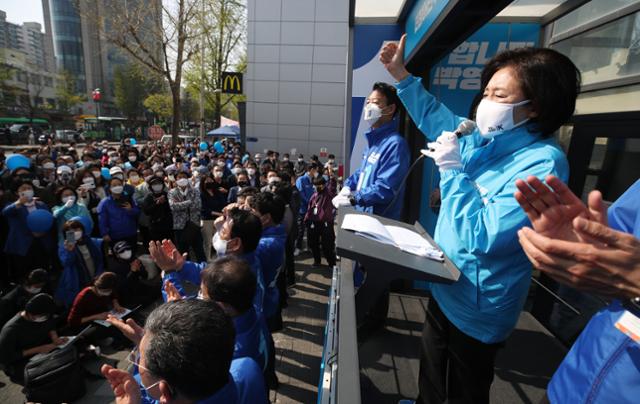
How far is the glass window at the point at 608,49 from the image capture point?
2.64m

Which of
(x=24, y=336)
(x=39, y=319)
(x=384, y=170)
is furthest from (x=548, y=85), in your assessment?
(x=24, y=336)

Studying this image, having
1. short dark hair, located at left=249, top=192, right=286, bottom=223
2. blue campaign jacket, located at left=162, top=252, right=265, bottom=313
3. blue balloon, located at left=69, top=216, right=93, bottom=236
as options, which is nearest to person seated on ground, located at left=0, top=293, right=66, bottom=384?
blue balloon, located at left=69, top=216, right=93, bottom=236

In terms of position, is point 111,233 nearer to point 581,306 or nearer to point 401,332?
point 401,332

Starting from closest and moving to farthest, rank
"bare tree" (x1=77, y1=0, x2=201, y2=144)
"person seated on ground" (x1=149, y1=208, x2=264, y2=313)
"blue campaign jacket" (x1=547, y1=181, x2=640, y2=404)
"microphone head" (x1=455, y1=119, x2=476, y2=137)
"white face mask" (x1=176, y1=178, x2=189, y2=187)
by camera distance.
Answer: "blue campaign jacket" (x1=547, y1=181, x2=640, y2=404) → "microphone head" (x1=455, y1=119, x2=476, y2=137) → "person seated on ground" (x1=149, y1=208, x2=264, y2=313) → "white face mask" (x1=176, y1=178, x2=189, y2=187) → "bare tree" (x1=77, y1=0, x2=201, y2=144)

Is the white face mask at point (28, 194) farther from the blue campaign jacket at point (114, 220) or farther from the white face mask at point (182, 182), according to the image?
the white face mask at point (182, 182)

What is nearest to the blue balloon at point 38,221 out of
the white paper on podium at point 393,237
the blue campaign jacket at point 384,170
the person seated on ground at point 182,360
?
the blue campaign jacket at point 384,170

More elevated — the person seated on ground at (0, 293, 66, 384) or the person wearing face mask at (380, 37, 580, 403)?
the person wearing face mask at (380, 37, 580, 403)

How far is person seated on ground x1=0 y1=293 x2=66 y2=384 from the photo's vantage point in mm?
3276

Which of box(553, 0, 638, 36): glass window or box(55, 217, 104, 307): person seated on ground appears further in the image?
box(55, 217, 104, 307): person seated on ground

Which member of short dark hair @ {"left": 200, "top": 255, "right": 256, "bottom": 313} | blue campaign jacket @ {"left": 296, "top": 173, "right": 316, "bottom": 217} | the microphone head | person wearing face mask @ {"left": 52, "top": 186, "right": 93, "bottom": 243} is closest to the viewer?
the microphone head

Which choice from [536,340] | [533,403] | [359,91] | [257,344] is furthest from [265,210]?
[536,340]

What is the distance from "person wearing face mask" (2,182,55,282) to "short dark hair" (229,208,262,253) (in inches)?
157

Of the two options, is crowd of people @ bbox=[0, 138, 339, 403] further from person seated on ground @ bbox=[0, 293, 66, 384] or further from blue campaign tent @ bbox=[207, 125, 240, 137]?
blue campaign tent @ bbox=[207, 125, 240, 137]

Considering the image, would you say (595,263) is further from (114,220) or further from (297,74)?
(297,74)
